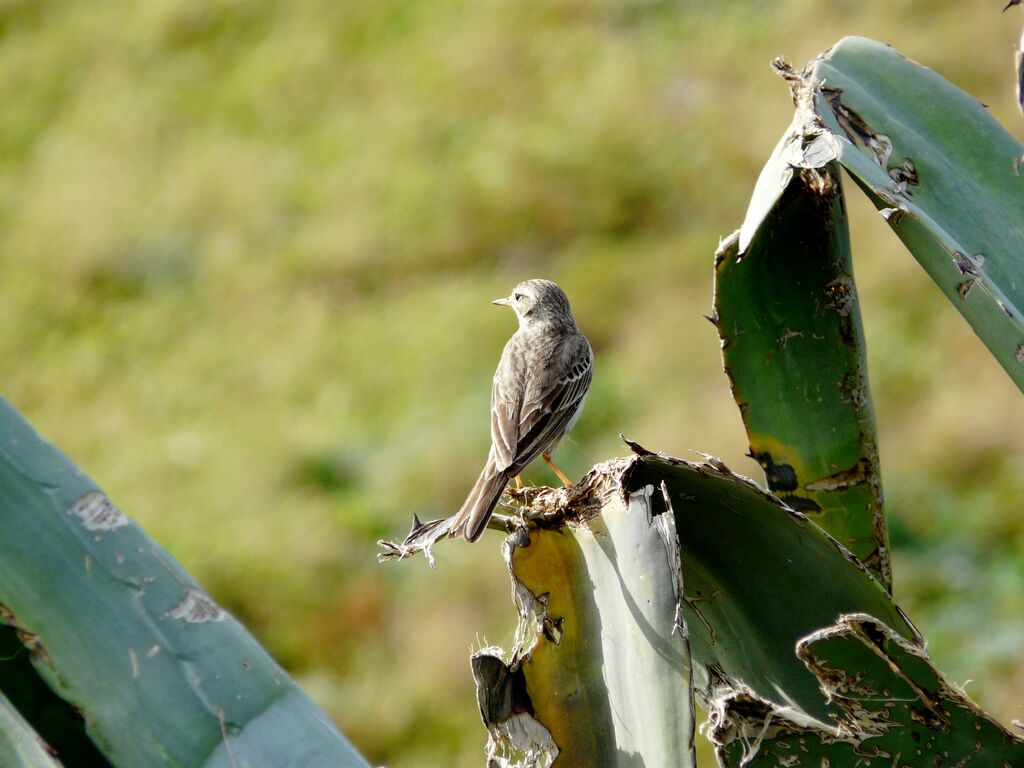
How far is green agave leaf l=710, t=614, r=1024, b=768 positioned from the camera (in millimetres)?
2219

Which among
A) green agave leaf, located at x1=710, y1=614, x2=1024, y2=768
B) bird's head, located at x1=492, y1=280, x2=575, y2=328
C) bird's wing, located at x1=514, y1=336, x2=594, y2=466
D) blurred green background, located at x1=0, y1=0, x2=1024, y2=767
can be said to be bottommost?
green agave leaf, located at x1=710, y1=614, x2=1024, y2=768

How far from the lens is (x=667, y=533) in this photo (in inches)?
87.8

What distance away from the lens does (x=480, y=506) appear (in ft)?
12.1

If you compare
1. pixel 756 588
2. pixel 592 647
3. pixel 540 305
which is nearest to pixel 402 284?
pixel 540 305

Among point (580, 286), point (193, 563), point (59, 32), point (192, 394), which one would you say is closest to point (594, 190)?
point (580, 286)

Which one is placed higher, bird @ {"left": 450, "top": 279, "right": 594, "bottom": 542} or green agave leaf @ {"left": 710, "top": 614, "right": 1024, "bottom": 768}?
bird @ {"left": 450, "top": 279, "right": 594, "bottom": 542}

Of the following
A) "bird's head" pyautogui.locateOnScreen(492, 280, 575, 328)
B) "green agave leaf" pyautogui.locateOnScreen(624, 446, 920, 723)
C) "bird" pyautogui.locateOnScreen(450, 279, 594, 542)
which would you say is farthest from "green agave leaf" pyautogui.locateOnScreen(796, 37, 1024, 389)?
"bird's head" pyautogui.locateOnScreen(492, 280, 575, 328)

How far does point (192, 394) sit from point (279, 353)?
39.4 inches

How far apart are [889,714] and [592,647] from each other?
570 millimetres

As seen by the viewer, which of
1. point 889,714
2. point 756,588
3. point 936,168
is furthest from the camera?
point 936,168

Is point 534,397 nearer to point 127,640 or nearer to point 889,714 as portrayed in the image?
point 889,714

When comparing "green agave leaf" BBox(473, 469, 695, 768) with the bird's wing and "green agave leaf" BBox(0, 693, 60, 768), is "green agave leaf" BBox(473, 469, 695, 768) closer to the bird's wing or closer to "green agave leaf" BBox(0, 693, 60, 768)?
"green agave leaf" BBox(0, 693, 60, 768)

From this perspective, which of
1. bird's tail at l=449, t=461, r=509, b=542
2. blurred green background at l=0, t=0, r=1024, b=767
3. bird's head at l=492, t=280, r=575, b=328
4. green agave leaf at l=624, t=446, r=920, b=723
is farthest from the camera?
blurred green background at l=0, t=0, r=1024, b=767

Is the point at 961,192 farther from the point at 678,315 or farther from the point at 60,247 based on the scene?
the point at 60,247
